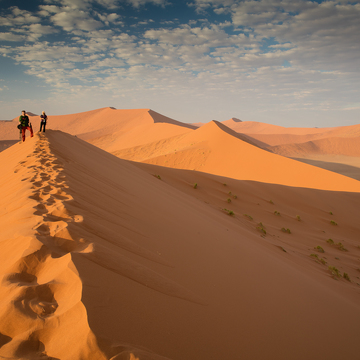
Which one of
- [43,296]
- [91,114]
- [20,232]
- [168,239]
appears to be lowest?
[168,239]

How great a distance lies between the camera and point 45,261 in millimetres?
1671

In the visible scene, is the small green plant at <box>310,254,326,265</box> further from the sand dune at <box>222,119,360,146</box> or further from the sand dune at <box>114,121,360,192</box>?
the sand dune at <box>222,119,360,146</box>

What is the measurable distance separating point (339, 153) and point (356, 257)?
58.3 m

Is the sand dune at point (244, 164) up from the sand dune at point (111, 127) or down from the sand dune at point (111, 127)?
down

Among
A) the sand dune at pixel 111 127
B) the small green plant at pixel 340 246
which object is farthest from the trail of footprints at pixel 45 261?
the sand dune at pixel 111 127

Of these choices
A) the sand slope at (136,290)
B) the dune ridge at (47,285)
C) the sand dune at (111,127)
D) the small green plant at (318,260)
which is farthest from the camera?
the sand dune at (111,127)

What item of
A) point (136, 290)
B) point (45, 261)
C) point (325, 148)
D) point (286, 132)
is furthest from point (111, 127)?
point (286, 132)

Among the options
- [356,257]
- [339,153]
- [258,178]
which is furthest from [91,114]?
[356,257]

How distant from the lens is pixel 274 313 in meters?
2.15

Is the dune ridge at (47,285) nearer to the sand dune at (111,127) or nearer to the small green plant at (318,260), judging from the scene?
the small green plant at (318,260)

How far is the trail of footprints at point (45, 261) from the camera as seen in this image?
1343 millimetres

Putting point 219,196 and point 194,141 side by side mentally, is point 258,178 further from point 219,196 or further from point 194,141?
point 194,141

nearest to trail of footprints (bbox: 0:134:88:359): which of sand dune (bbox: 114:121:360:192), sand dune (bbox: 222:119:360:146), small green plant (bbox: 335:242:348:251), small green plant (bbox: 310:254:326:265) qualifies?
small green plant (bbox: 310:254:326:265)

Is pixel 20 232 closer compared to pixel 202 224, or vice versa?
pixel 20 232
